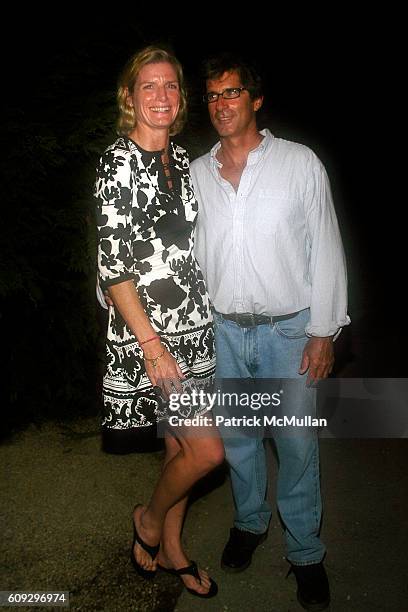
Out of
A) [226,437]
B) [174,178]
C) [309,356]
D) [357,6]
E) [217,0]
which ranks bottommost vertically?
[226,437]

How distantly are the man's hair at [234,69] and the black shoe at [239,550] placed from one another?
2.16 meters

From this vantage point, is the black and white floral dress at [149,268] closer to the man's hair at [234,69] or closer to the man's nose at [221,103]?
the man's nose at [221,103]

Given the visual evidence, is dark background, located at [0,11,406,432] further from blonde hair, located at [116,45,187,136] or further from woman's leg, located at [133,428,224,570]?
woman's leg, located at [133,428,224,570]

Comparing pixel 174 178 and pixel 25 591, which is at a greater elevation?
pixel 174 178

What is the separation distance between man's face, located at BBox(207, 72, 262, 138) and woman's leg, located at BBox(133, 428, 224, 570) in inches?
51.6

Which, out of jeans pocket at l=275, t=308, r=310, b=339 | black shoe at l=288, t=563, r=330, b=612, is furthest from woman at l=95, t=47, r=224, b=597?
black shoe at l=288, t=563, r=330, b=612

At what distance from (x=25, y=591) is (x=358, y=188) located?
1016 centimetres

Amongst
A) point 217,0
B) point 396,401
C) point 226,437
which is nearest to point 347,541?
point 226,437

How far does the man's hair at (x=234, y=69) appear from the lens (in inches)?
99.1

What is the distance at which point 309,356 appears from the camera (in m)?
2.54

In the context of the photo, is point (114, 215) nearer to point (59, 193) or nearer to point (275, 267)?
point (275, 267)

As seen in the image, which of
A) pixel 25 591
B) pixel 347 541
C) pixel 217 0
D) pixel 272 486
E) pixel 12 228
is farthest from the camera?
pixel 217 0

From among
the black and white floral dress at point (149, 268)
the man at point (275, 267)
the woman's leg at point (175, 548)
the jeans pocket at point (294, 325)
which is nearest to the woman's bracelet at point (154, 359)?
the black and white floral dress at point (149, 268)

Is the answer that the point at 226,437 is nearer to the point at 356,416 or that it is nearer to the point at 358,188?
the point at 356,416
